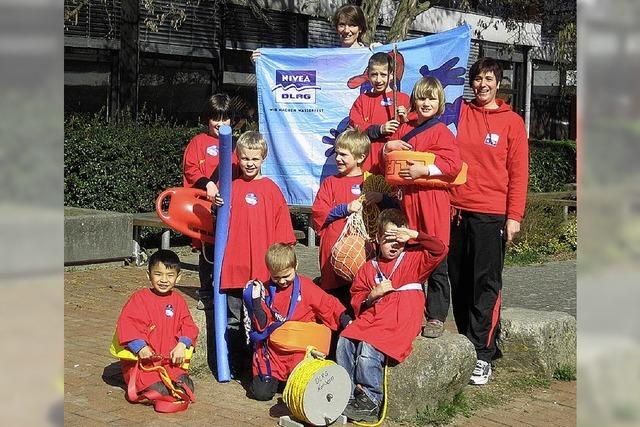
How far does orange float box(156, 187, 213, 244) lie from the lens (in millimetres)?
6105

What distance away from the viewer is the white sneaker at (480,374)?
5.78 metres

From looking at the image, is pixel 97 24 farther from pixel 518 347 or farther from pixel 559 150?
pixel 518 347

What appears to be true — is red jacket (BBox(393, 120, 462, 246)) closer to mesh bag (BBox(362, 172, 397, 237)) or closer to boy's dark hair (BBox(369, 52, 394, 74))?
mesh bag (BBox(362, 172, 397, 237))

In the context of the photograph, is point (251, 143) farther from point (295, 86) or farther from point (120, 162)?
point (120, 162)

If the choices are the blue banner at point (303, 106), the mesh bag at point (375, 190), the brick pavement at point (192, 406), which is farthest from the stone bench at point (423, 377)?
the blue banner at point (303, 106)

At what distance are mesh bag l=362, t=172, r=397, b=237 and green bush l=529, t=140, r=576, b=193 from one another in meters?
10.8

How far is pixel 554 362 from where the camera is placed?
242 inches

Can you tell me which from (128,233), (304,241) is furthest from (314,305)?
(304,241)

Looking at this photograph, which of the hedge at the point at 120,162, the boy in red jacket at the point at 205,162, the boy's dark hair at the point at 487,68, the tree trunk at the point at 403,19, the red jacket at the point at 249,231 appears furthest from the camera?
the tree trunk at the point at 403,19

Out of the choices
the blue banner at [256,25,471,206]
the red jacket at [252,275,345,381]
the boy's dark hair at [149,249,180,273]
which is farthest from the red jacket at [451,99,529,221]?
the blue banner at [256,25,471,206]

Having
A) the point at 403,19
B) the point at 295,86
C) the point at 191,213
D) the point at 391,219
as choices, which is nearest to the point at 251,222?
the point at 191,213

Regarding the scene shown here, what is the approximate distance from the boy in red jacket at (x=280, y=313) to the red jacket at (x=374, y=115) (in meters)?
0.83

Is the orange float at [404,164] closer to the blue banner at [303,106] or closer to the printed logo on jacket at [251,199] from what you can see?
the printed logo on jacket at [251,199]
